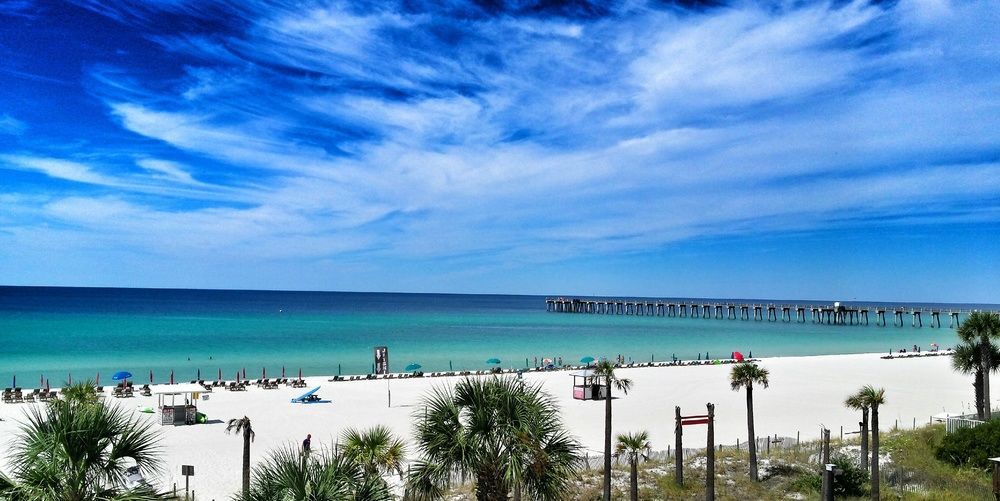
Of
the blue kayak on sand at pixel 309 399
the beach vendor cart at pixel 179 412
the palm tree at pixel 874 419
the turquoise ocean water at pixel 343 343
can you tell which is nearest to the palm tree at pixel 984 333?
the palm tree at pixel 874 419

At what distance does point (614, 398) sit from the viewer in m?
37.9

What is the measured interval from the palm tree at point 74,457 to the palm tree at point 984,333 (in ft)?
84.9

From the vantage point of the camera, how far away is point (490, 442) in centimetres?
1104

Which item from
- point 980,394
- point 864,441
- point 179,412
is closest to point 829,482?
point 864,441

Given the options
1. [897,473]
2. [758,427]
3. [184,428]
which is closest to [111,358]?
[184,428]

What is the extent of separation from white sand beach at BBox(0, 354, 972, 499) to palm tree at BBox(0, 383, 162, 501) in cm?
1093

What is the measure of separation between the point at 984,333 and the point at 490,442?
21556 mm

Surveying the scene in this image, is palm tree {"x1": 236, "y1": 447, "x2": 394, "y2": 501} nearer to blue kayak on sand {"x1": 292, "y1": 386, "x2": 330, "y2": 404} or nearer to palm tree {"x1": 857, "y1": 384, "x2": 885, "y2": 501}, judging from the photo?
palm tree {"x1": 857, "y1": 384, "x2": 885, "y2": 501}

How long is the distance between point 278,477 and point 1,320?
12827 centimetres

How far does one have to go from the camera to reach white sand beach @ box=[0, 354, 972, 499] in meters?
A: 25.6

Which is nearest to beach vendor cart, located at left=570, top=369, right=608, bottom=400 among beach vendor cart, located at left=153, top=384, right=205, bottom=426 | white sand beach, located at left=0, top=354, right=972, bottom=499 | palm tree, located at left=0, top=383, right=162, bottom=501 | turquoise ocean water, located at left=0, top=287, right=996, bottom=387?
white sand beach, located at left=0, top=354, right=972, bottom=499

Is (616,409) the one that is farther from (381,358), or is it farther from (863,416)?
(381,358)

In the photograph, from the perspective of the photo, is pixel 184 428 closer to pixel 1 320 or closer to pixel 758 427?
pixel 758 427

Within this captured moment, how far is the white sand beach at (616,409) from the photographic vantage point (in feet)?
84.1
